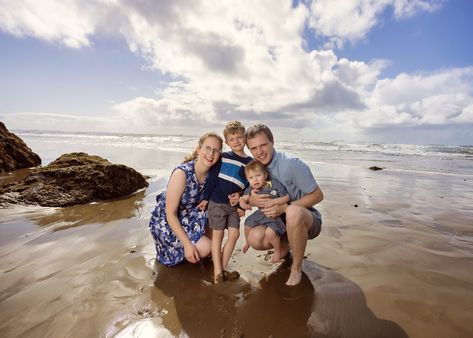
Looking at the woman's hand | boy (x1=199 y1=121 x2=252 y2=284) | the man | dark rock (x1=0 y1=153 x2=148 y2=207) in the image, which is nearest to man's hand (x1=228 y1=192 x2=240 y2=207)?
boy (x1=199 y1=121 x2=252 y2=284)

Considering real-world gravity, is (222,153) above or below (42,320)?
above

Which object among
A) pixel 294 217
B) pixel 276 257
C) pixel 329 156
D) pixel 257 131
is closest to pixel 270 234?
pixel 276 257

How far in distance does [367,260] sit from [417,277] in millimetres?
545

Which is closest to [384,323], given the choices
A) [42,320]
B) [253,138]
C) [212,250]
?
[212,250]

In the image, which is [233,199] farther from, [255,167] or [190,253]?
[190,253]

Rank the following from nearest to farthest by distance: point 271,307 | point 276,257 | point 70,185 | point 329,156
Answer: point 271,307 → point 276,257 → point 70,185 → point 329,156

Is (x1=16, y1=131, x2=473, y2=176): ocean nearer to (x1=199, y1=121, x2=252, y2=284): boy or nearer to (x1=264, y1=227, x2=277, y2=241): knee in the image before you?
(x1=199, y1=121, x2=252, y2=284): boy

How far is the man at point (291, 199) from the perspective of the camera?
3.00 meters

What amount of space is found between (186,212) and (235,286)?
3.46 ft

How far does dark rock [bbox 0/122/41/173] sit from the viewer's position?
30.0 ft

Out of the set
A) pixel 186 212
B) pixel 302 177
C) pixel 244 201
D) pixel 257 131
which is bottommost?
pixel 186 212

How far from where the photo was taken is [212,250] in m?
3.12

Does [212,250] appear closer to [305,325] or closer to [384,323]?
[305,325]

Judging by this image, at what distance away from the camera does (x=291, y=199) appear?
10.9 ft
